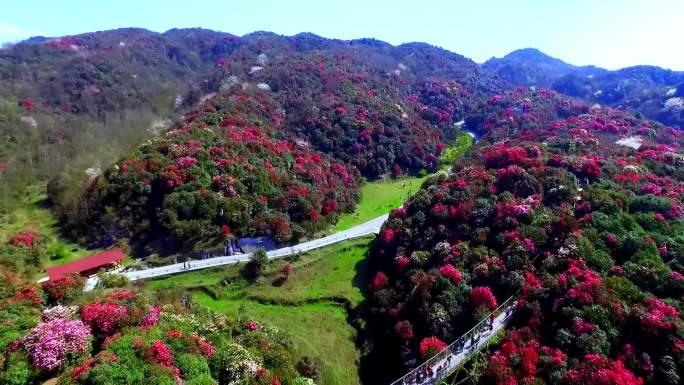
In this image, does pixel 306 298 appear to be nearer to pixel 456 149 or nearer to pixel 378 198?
pixel 378 198

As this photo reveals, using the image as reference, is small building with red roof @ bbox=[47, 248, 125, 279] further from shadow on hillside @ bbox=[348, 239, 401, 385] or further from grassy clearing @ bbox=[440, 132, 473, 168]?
grassy clearing @ bbox=[440, 132, 473, 168]

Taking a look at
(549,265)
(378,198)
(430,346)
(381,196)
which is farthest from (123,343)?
(381,196)

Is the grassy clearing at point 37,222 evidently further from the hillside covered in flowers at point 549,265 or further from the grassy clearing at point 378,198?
the hillside covered in flowers at point 549,265

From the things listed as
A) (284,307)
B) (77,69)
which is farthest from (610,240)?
(77,69)

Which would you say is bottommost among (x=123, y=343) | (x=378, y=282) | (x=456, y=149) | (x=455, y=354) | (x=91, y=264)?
(x=378, y=282)

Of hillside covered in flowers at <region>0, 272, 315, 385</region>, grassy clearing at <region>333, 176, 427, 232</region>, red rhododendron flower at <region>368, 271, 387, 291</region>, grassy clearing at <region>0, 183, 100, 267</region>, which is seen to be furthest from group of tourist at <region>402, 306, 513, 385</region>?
grassy clearing at <region>0, 183, 100, 267</region>

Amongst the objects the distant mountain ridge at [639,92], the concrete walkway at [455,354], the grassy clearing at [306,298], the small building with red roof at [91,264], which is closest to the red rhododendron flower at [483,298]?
the concrete walkway at [455,354]

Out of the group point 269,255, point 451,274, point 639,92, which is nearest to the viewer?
point 451,274
